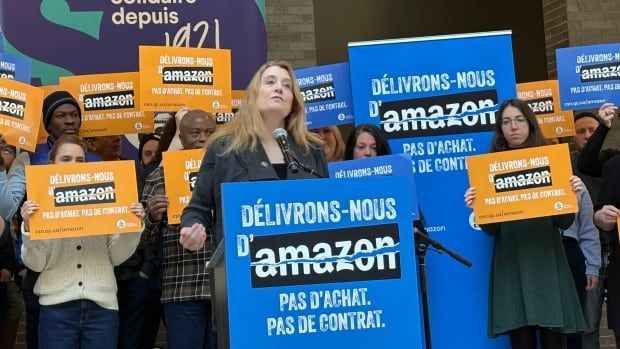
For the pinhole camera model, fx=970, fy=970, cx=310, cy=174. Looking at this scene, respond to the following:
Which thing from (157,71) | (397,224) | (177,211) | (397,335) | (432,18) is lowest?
(397,335)

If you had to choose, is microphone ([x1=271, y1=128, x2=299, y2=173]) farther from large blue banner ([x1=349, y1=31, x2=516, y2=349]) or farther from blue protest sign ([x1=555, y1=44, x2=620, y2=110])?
blue protest sign ([x1=555, y1=44, x2=620, y2=110])

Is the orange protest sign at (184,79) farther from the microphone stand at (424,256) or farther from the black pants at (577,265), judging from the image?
the black pants at (577,265)

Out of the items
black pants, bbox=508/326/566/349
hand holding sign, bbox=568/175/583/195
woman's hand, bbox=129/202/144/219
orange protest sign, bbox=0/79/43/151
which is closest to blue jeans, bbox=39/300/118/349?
woman's hand, bbox=129/202/144/219

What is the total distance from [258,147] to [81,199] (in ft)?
5.36

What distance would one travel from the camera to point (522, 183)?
524 centimetres

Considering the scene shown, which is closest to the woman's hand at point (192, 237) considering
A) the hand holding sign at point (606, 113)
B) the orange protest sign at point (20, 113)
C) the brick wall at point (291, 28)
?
the orange protest sign at point (20, 113)

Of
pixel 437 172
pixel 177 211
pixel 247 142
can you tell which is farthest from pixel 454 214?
pixel 247 142

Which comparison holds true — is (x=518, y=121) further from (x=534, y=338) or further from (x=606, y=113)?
(x=534, y=338)

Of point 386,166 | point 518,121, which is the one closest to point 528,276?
point 518,121

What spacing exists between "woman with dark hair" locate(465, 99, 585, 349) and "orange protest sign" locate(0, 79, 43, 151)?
2710 millimetres

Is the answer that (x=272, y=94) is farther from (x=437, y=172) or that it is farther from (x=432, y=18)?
(x=432, y=18)

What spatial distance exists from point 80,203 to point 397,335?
8.11 feet

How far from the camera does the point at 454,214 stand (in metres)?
5.67

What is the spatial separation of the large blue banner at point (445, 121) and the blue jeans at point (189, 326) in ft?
4.33
